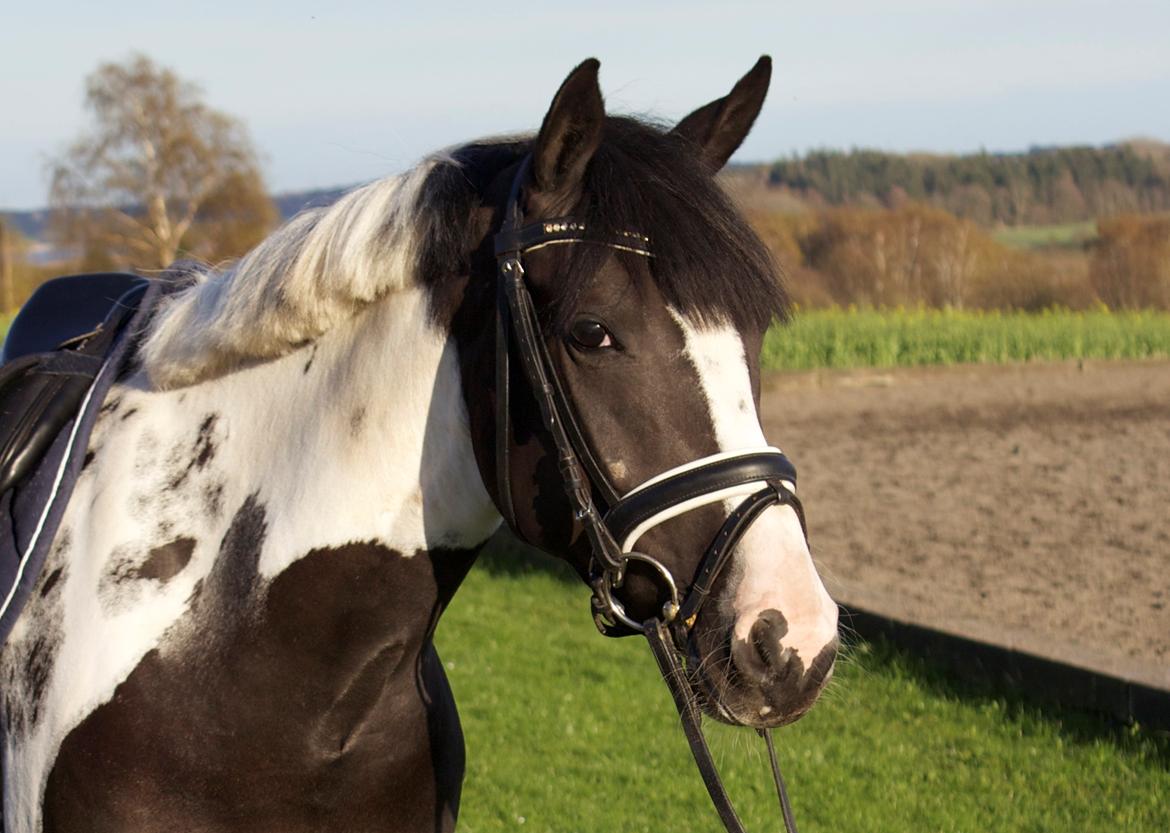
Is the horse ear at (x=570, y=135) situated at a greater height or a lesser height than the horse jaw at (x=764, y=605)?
greater

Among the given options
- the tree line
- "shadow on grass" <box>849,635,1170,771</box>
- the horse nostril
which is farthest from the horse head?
the tree line

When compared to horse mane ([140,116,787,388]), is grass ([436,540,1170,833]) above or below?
below

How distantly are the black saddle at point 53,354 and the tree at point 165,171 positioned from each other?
116 feet

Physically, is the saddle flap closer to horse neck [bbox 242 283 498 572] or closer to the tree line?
horse neck [bbox 242 283 498 572]

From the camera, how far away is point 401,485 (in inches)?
86.4

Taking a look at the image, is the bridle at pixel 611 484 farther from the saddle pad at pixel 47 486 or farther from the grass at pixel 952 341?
the grass at pixel 952 341

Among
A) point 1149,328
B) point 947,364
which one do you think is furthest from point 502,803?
point 1149,328

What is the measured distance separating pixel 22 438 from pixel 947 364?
45.5 feet

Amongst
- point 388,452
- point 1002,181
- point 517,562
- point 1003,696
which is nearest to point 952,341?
point 517,562

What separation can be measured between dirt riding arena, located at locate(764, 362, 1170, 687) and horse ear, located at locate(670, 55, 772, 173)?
1830 millimetres

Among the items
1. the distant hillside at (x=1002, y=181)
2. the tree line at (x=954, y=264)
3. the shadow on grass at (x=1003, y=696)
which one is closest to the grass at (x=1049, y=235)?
the distant hillside at (x=1002, y=181)

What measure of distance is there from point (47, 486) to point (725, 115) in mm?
1390

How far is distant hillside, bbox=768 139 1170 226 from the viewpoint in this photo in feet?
80.5

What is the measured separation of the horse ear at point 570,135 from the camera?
1.98 metres
